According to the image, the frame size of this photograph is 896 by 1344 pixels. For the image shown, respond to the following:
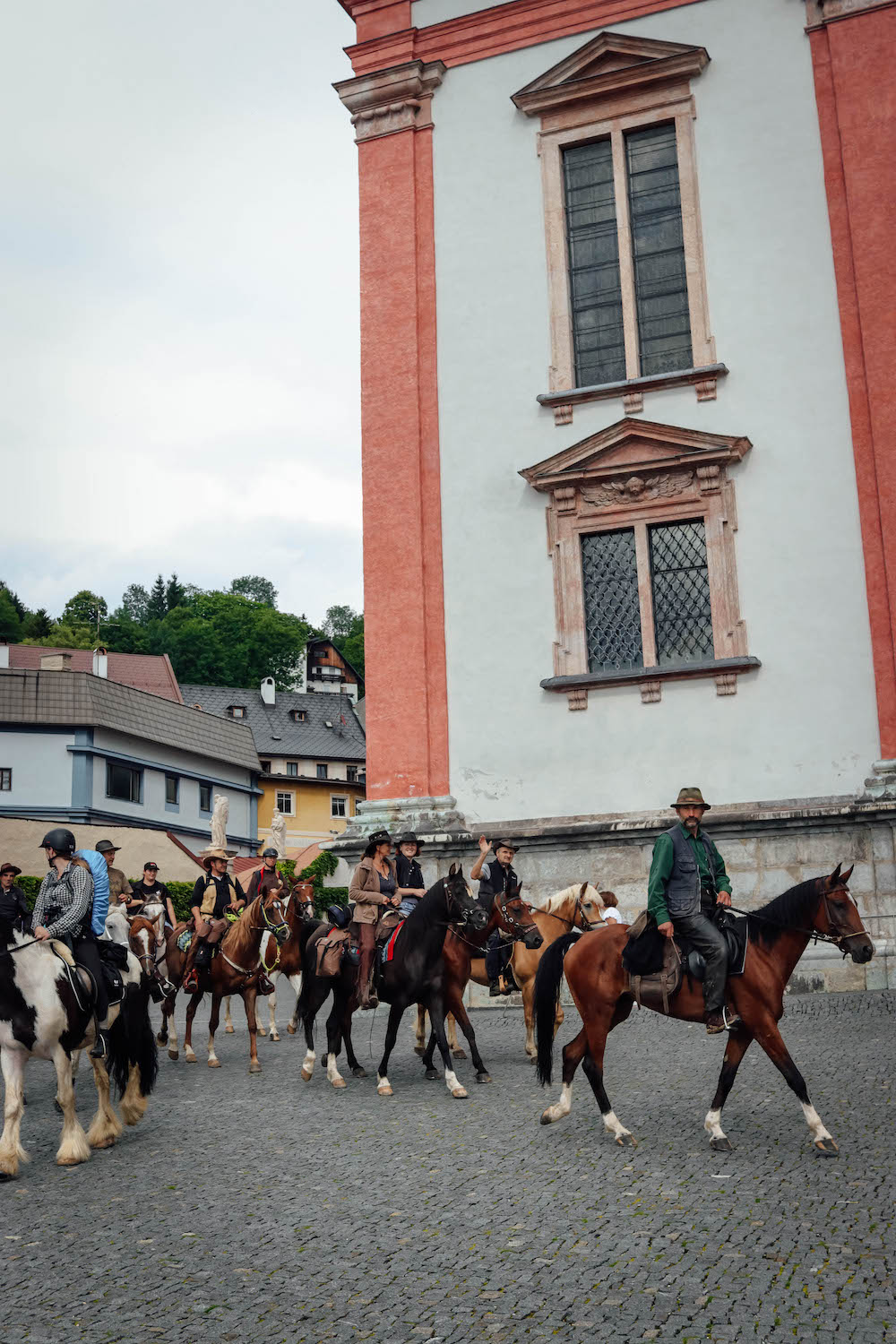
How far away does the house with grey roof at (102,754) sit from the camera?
152ft

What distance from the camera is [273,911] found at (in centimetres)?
1338

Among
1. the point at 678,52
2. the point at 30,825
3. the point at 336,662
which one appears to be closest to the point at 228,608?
the point at 336,662

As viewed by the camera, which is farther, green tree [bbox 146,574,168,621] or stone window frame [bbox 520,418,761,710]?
green tree [bbox 146,574,168,621]

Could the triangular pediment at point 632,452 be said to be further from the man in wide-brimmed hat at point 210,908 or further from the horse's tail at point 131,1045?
the horse's tail at point 131,1045

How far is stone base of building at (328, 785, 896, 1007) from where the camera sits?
16.2 meters

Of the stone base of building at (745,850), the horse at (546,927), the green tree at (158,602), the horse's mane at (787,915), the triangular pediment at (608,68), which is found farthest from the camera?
the green tree at (158,602)

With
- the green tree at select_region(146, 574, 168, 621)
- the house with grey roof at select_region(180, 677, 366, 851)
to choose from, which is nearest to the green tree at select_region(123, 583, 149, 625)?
the green tree at select_region(146, 574, 168, 621)

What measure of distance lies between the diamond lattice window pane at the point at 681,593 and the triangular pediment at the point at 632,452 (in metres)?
1.01

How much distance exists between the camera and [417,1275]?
5883 millimetres

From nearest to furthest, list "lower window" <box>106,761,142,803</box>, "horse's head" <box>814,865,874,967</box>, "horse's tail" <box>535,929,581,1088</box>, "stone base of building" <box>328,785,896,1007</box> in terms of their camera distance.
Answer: "horse's head" <box>814,865,874,967</box> < "horse's tail" <box>535,929,581,1088</box> < "stone base of building" <box>328,785,896,1007</box> < "lower window" <box>106,761,142,803</box>

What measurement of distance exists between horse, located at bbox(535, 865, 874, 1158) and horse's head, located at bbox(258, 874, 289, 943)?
4.49 metres

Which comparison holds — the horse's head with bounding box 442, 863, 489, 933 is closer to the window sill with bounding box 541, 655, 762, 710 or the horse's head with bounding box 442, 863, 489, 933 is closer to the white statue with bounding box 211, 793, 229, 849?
the window sill with bounding box 541, 655, 762, 710

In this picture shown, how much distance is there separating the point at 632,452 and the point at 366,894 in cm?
937

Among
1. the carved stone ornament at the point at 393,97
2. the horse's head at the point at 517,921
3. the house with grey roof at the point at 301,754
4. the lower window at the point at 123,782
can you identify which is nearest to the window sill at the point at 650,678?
the horse's head at the point at 517,921
